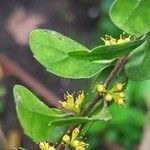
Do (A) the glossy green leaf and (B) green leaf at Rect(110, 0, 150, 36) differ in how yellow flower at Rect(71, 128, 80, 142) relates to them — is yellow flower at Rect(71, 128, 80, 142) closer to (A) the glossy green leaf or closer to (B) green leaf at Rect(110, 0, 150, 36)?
(A) the glossy green leaf

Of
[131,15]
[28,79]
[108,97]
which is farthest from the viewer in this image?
[28,79]

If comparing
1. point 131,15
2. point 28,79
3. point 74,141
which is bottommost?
point 74,141

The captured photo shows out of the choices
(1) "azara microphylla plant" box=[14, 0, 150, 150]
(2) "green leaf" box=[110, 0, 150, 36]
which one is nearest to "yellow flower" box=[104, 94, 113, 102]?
(1) "azara microphylla plant" box=[14, 0, 150, 150]

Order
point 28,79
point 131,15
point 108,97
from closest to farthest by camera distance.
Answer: point 131,15 < point 108,97 < point 28,79

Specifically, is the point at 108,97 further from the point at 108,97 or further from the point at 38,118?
the point at 38,118

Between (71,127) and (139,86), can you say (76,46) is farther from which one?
(139,86)

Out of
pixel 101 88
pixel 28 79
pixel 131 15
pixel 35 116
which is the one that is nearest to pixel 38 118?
pixel 35 116

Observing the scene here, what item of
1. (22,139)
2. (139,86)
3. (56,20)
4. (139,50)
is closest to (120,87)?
(139,50)
